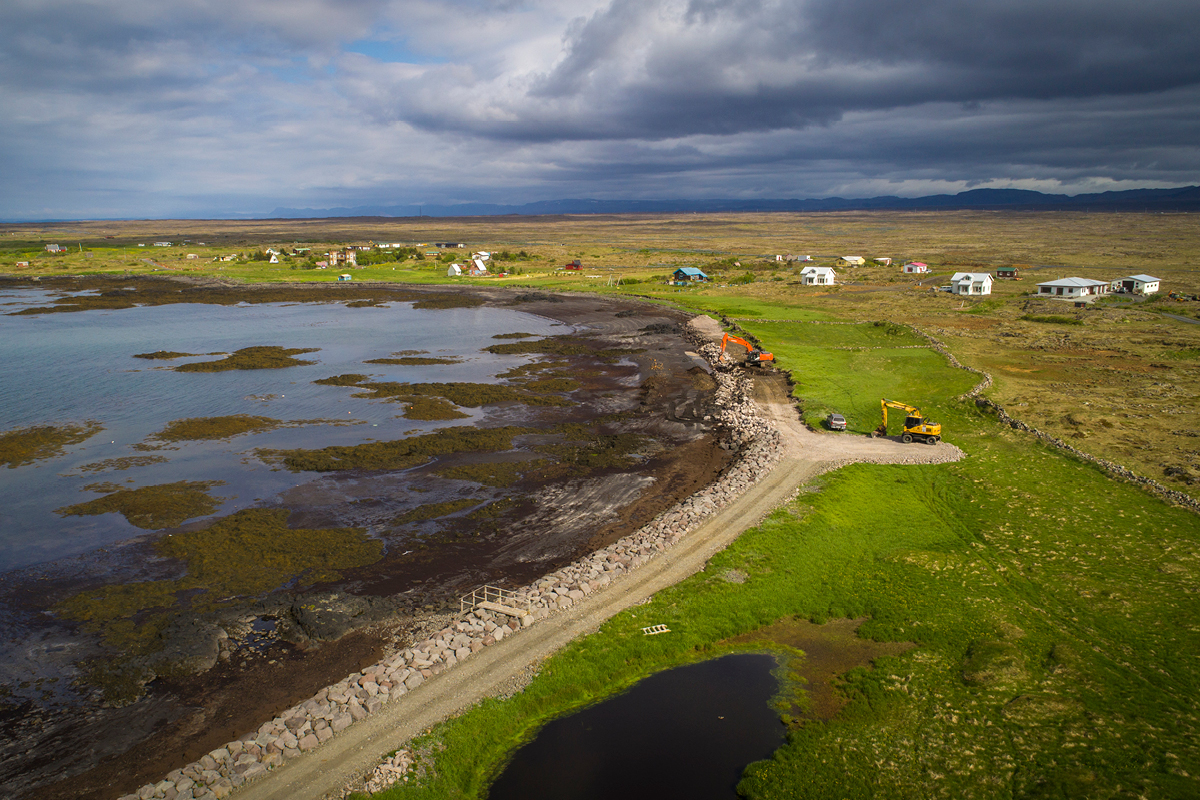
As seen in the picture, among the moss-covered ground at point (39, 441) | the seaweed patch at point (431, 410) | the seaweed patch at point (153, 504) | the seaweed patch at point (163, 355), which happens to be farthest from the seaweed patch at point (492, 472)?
the seaweed patch at point (163, 355)

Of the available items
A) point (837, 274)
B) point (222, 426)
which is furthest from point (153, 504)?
point (837, 274)

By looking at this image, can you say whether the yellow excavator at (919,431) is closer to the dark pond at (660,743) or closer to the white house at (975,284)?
the dark pond at (660,743)

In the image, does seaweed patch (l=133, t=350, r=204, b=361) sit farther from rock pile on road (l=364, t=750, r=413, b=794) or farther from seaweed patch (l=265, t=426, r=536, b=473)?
rock pile on road (l=364, t=750, r=413, b=794)

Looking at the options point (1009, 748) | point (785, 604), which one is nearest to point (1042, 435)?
point (785, 604)

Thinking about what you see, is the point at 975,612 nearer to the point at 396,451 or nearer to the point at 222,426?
the point at 396,451

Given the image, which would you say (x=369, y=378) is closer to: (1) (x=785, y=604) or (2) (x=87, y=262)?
(1) (x=785, y=604)

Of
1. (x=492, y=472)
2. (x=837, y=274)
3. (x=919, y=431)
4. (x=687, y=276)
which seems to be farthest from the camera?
(x=837, y=274)
